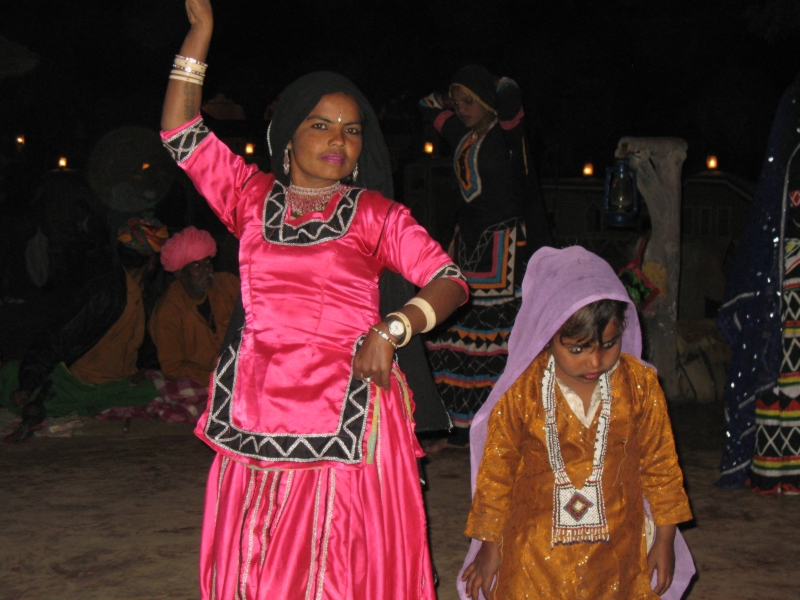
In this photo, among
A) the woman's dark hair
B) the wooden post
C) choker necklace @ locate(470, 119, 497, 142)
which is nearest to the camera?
choker necklace @ locate(470, 119, 497, 142)

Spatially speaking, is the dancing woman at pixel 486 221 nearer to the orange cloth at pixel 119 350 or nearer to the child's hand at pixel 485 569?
the orange cloth at pixel 119 350

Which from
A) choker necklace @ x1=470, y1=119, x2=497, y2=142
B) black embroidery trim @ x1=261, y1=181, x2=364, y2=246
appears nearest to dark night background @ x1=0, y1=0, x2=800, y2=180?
choker necklace @ x1=470, y1=119, x2=497, y2=142

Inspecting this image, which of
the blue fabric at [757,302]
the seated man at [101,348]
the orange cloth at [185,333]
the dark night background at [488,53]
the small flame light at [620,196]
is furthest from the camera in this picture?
the dark night background at [488,53]

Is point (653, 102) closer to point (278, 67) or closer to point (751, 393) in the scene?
point (278, 67)

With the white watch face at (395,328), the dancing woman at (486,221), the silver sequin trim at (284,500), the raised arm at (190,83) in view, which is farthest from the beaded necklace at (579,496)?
the dancing woman at (486,221)

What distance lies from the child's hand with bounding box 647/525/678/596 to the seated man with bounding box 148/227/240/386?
471cm

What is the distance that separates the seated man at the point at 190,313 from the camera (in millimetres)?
7109

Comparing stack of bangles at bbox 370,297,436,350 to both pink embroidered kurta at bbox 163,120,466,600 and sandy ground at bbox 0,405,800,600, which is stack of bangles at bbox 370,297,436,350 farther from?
sandy ground at bbox 0,405,800,600

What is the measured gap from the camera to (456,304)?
2.72 metres

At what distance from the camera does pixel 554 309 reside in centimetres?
287

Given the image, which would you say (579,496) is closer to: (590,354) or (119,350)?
(590,354)

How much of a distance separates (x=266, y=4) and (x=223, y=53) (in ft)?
4.05

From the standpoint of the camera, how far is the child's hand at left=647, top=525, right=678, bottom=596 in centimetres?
296

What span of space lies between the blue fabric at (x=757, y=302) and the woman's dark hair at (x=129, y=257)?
14.3ft
